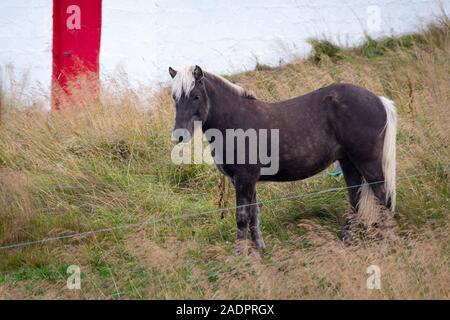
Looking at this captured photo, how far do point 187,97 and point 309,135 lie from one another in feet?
3.71

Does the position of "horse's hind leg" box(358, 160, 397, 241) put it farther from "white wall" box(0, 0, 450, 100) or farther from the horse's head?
"white wall" box(0, 0, 450, 100)

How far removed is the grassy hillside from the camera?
5914 mm

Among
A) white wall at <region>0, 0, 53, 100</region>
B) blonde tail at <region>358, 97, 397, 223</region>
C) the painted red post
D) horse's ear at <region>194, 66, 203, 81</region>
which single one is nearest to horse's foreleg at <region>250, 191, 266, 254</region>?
blonde tail at <region>358, 97, 397, 223</region>

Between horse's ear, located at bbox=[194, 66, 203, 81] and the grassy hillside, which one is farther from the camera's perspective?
horse's ear, located at bbox=[194, 66, 203, 81]

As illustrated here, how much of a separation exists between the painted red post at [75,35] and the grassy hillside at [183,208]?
1173mm

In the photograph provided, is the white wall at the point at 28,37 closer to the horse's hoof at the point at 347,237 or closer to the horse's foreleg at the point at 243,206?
the horse's foreleg at the point at 243,206

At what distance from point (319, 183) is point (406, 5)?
5042 millimetres

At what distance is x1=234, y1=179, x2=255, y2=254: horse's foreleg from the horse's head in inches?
25.1

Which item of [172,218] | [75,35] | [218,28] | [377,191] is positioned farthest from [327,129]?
[75,35]

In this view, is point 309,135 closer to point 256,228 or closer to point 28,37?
point 256,228

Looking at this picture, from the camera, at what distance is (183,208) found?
313 inches

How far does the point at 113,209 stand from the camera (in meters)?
7.81

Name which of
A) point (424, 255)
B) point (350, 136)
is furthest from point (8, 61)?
point (424, 255)

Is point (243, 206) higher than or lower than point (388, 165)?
lower
